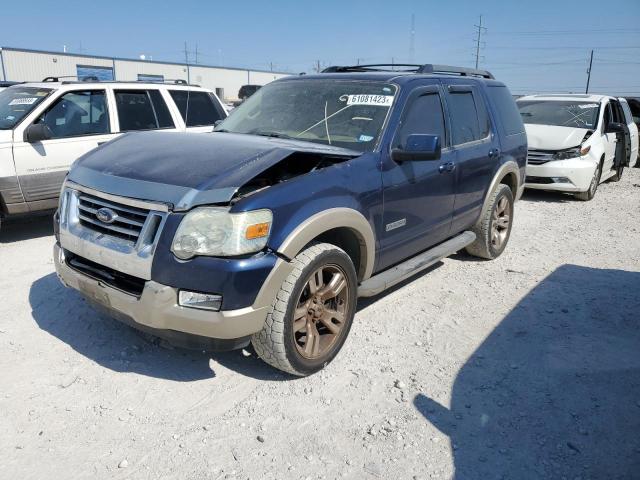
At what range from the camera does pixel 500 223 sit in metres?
5.94

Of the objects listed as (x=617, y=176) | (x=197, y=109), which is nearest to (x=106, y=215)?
(x=197, y=109)

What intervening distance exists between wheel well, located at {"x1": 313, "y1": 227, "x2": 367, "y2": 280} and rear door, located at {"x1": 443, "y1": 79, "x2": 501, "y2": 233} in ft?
4.76

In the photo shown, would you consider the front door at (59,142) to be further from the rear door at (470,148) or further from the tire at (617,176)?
the tire at (617,176)

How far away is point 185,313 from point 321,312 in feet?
3.09

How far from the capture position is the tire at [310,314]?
299 cm

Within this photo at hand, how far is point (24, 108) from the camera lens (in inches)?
240

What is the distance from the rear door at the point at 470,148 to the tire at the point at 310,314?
1777mm

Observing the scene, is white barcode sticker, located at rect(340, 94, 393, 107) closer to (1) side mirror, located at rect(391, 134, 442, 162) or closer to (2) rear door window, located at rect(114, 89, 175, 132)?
(1) side mirror, located at rect(391, 134, 442, 162)

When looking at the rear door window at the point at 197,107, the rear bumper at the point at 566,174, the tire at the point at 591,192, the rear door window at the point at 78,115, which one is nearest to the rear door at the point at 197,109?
→ the rear door window at the point at 197,107

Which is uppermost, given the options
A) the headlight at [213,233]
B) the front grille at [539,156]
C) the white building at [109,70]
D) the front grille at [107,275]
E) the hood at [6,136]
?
the white building at [109,70]

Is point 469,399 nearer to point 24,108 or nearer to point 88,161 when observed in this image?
point 88,161

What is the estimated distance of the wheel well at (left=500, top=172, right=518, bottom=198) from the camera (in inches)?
230

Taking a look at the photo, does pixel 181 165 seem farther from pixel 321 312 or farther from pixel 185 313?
pixel 321 312

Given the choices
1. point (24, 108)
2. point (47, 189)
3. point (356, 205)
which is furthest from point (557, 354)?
point (24, 108)
